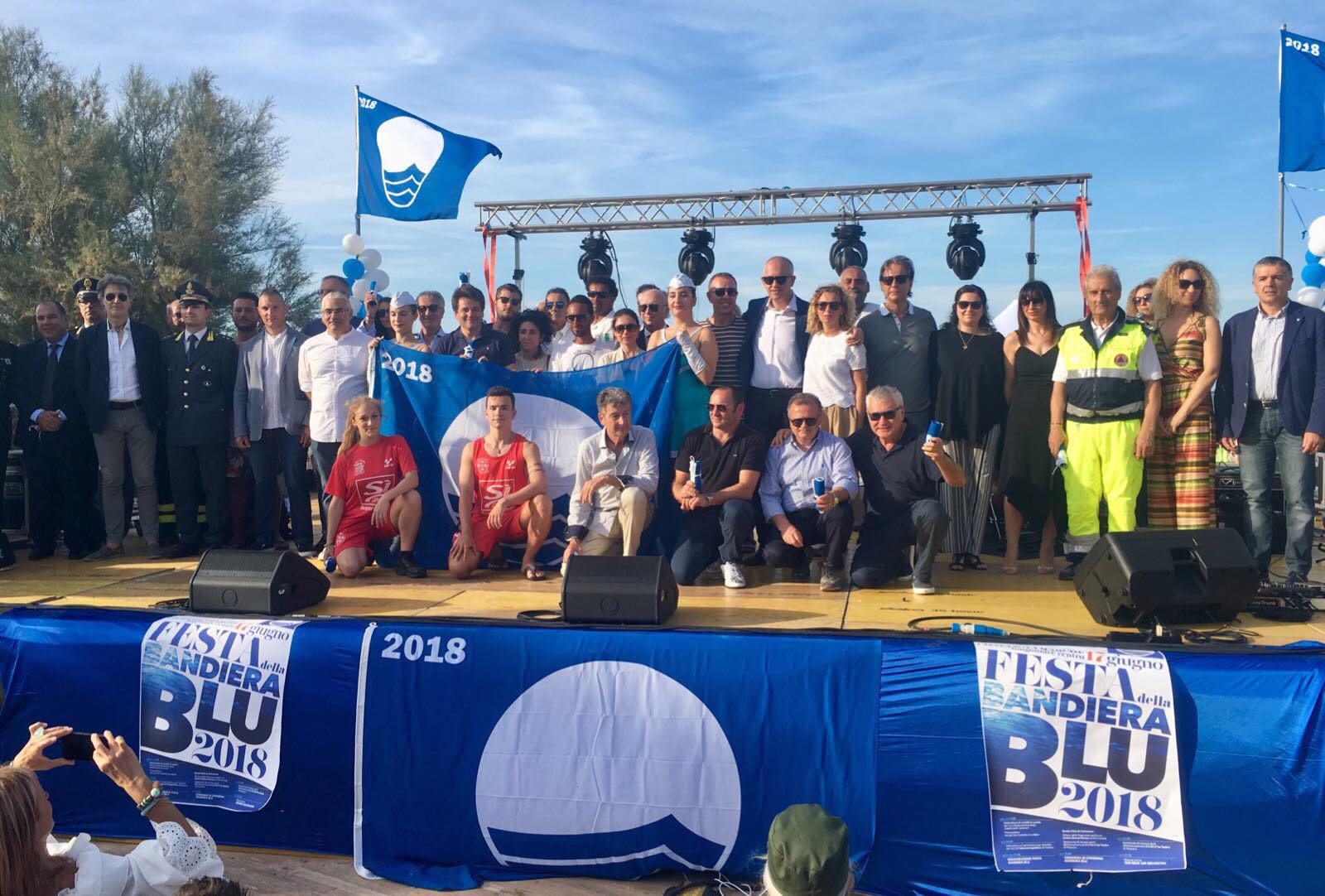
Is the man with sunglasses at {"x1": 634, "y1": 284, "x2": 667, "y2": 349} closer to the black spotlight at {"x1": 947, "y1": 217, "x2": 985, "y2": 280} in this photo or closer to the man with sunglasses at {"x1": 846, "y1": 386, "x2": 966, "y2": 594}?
the man with sunglasses at {"x1": 846, "y1": 386, "x2": 966, "y2": 594}

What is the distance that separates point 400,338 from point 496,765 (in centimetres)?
446

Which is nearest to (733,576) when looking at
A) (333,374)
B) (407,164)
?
(333,374)

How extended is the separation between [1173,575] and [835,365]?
7.65 ft

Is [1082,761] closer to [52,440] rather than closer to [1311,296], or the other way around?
[52,440]

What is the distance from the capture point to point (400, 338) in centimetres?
725

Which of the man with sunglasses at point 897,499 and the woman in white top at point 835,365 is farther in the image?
the woman in white top at point 835,365

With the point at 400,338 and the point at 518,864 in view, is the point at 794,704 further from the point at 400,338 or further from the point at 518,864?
the point at 400,338

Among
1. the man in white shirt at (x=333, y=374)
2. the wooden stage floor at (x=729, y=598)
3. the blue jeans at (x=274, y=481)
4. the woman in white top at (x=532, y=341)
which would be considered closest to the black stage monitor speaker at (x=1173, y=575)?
the wooden stage floor at (x=729, y=598)

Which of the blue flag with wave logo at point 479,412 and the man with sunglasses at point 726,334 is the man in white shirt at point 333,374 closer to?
the blue flag with wave logo at point 479,412

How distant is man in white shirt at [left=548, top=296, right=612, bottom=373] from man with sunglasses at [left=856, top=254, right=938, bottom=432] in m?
1.69

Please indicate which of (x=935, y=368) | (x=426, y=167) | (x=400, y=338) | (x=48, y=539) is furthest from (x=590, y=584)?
(x=426, y=167)

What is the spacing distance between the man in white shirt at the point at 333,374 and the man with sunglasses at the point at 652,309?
1.78 m

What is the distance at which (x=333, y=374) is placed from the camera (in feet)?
20.5

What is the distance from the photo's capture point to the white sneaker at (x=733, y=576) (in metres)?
5.23
